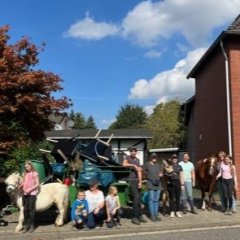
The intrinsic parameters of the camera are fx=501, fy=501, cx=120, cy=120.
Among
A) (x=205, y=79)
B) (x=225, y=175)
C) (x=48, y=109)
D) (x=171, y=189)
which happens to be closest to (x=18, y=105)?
(x=48, y=109)

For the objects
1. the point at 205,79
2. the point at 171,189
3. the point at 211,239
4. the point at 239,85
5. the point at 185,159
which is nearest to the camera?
the point at 211,239

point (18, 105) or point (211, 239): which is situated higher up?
point (18, 105)

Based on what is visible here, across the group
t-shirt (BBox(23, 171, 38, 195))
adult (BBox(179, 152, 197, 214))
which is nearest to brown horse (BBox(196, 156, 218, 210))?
adult (BBox(179, 152, 197, 214))

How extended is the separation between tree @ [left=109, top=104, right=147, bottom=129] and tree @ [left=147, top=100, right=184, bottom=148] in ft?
87.4

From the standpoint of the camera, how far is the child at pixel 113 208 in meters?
12.9

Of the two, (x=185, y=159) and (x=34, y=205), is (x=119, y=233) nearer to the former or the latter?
(x=34, y=205)

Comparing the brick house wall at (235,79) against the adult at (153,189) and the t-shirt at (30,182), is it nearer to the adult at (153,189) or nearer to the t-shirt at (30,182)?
the adult at (153,189)

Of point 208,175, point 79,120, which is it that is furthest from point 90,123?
point 208,175

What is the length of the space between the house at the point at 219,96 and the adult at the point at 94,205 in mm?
8544

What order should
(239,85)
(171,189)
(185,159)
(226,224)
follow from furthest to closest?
(239,85) → (185,159) → (171,189) → (226,224)

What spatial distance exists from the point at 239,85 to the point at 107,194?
30.1 feet

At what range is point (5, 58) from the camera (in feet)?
49.4

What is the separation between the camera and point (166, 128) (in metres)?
63.3

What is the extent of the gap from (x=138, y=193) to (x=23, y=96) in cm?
458
